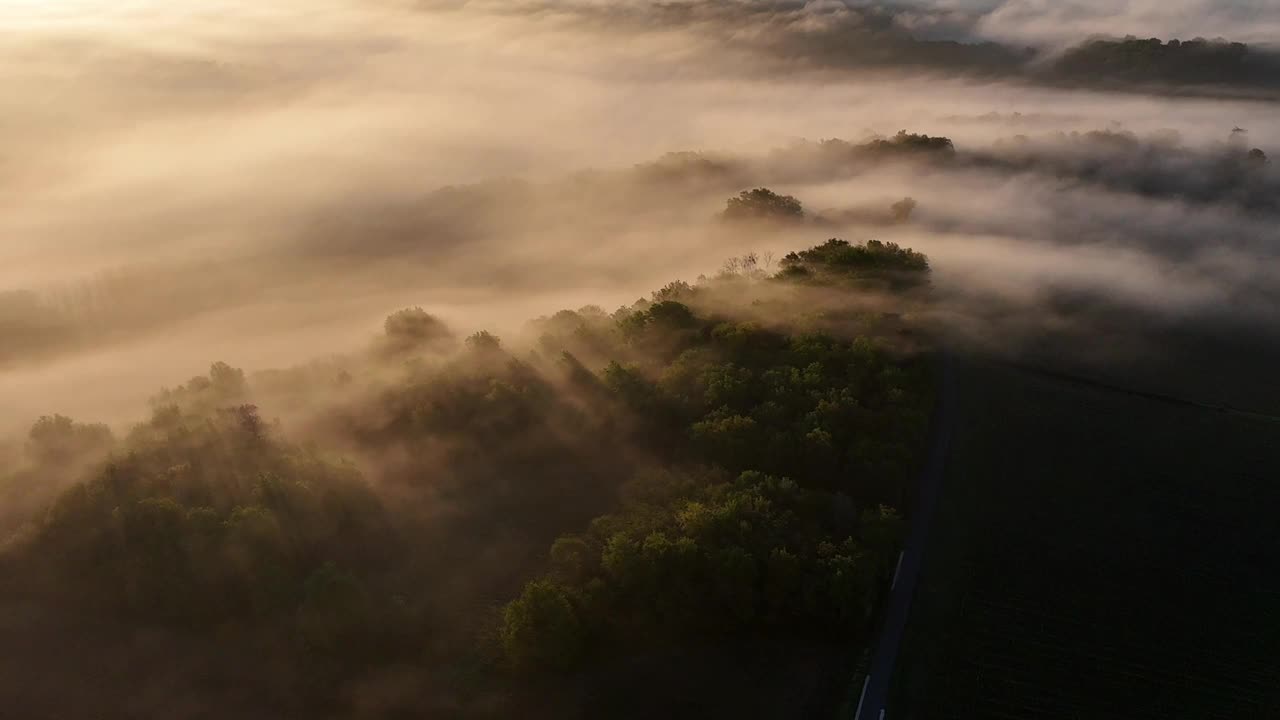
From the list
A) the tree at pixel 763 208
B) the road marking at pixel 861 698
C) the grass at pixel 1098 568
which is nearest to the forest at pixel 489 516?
the road marking at pixel 861 698

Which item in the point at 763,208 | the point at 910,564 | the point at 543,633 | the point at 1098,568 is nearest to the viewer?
the point at 543,633

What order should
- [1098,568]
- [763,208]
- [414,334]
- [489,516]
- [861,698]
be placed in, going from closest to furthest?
[861,698] < [1098,568] < [489,516] < [414,334] < [763,208]

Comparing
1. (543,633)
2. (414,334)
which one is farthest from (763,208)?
(543,633)

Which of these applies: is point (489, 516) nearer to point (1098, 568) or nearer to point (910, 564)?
point (910, 564)

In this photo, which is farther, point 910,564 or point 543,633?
point 910,564

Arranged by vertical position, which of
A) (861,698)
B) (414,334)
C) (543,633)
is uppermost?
(414,334)

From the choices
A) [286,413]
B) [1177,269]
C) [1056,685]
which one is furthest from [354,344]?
[1177,269]
